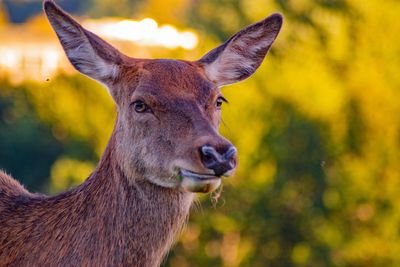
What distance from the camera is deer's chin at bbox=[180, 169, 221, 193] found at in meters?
5.20

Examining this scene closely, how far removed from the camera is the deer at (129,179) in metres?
5.52

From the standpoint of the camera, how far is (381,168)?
41250mm

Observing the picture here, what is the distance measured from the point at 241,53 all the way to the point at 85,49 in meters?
1.40

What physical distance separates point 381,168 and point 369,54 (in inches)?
251

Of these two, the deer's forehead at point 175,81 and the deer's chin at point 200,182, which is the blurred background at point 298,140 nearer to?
the deer's forehead at point 175,81

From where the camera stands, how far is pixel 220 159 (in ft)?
16.6

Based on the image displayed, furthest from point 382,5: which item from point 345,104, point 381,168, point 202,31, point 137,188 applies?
point 137,188

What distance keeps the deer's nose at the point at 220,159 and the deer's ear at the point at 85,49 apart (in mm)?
1395

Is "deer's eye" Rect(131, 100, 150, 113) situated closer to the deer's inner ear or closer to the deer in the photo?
the deer

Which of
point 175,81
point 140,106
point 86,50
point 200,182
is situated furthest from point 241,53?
point 200,182

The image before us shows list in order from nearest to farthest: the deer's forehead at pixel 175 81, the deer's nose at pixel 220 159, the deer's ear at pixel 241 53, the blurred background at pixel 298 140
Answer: the deer's nose at pixel 220 159, the deer's forehead at pixel 175 81, the deer's ear at pixel 241 53, the blurred background at pixel 298 140

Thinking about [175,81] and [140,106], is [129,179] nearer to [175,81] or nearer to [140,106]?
[140,106]

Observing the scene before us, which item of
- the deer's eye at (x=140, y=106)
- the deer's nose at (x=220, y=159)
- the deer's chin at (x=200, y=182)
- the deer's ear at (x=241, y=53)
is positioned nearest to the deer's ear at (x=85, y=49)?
the deer's eye at (x=140, y=106)

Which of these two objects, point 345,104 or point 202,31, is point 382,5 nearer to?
point 345,104
